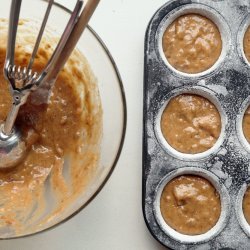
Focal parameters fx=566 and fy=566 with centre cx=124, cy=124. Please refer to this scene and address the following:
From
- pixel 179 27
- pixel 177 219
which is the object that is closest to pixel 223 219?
pixel 177 219

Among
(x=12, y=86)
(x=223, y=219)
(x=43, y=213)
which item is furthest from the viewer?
(x=223, y=219)

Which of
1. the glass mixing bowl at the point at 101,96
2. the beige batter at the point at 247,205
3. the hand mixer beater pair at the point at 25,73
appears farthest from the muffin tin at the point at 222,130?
the hand mixer beater pair at the point at 25,73

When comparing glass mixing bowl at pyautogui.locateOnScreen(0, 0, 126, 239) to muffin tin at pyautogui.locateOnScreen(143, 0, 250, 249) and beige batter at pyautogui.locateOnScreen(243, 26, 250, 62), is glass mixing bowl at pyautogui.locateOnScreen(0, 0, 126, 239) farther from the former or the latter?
beige batter at pyautogui.locateOnScreen(243, 26, 250, 62)

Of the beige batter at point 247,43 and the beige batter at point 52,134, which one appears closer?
the beige batter at point 52,134

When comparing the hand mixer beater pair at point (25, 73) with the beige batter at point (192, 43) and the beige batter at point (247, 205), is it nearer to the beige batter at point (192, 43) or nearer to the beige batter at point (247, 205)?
the beige batter at point (192, 43)

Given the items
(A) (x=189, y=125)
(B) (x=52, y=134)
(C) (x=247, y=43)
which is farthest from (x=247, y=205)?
(B) (x=52, y=134)

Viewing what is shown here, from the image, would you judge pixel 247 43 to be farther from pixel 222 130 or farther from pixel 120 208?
pixel 120 208

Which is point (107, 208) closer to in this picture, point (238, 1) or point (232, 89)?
point (232, 89)
